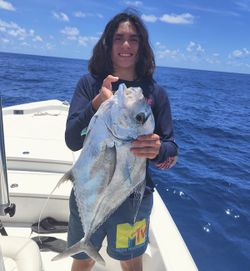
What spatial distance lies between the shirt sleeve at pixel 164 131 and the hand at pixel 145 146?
238 millimetres

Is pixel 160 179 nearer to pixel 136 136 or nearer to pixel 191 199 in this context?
pixel 191 199

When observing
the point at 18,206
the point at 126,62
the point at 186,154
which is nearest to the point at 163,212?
the point at 18,206

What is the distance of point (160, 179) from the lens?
702 centimetres

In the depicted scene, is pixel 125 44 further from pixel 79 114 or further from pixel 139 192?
pixel 139 192

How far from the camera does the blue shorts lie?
2.23 metres

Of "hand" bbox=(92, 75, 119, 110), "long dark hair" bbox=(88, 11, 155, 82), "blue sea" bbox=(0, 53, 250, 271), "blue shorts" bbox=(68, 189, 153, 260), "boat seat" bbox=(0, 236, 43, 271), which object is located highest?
"long dark hair" bbox=(88, 11, 155, 82)

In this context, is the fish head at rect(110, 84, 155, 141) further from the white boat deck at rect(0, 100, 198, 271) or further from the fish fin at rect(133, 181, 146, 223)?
the white boat deck at rect(0, 100, 198, 271)

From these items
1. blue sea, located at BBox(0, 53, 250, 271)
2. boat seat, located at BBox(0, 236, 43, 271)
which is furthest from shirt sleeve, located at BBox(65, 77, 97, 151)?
blue sea, located at BBox(0, 53, 250, 271)

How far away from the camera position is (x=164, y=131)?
221 centimetres

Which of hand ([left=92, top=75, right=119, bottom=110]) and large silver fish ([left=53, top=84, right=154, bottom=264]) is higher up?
hand ([left=92, top=75, right=119, bottom=110])

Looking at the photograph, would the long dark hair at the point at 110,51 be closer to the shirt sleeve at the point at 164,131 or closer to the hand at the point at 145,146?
the shirt sleeve at the point at 164,131

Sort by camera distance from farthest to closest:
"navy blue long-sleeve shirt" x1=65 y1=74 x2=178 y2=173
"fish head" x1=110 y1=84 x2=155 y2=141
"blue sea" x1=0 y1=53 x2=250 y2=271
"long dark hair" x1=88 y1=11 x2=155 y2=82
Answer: "blue sea" x1=0 y1=53 x2=250 y2=271, "long dark hair" x1=88 y1=11 x2=155 y2=82, "navy blue long-sleeve shirt" x1=65 y1=74 x2=178 y2=173, "fish head" x1=110 y1=84 x2=155 y2=141

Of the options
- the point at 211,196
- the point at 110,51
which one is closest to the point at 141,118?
the point at 110,51

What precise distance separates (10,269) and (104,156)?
1.00m
